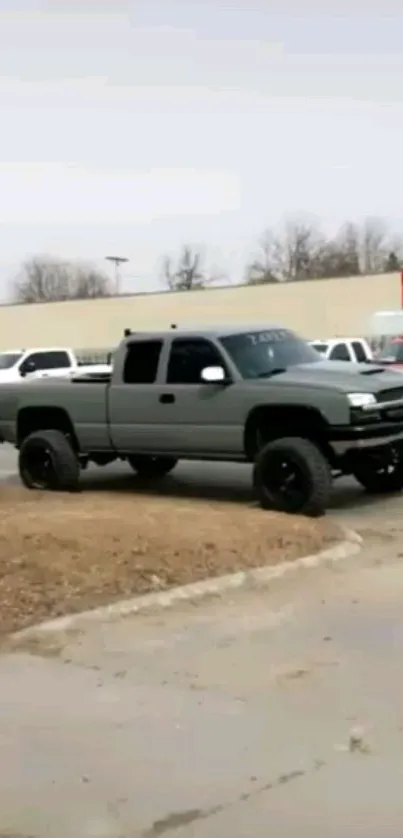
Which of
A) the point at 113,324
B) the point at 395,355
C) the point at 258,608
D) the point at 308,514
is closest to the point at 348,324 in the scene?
the point at 113,324

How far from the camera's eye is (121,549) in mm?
9336

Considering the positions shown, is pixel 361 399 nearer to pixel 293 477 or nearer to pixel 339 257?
pixel 293 477

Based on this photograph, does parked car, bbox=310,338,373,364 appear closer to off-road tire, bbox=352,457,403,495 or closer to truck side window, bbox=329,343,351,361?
truck side window, bbox=329,343,351,361

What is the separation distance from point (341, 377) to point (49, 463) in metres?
3.78

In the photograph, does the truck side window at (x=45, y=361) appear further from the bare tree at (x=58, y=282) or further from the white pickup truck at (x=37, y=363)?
the bare tree at (x=58, y=282)

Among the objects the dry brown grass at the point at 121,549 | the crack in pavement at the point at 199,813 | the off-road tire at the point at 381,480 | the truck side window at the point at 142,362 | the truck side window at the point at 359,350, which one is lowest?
the off-road tire at the point at 381,480

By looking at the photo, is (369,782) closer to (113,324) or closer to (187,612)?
(187,612)

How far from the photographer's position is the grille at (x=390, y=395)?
40.0ft

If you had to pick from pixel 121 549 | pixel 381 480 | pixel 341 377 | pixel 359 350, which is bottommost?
pixel 381 480

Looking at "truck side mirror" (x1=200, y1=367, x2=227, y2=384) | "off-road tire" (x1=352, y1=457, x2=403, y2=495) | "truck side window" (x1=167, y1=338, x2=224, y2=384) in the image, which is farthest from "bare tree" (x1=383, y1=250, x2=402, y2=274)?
"truck side mirror" (x1=200, y1=367, x2=227, y2=384)

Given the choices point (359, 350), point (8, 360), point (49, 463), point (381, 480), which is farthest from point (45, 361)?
point (381, 480)

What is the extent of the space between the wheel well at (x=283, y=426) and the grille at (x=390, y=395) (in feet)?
2.05

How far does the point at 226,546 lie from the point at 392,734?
4.11 m

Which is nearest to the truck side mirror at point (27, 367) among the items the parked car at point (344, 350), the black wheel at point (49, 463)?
the parked car at point (344, 350)
